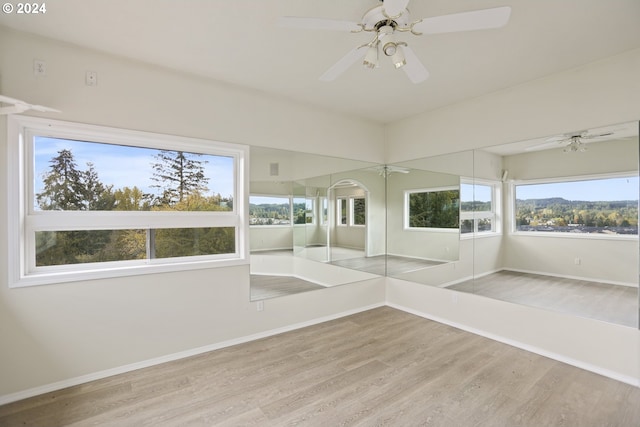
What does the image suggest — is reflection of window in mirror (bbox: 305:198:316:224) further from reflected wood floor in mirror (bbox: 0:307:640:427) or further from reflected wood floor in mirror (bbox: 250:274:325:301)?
reflected wood floor in mirror (bbox: 0:307:640:427)

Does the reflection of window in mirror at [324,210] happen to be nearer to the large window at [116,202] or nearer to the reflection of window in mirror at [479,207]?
the large window at [116,202]

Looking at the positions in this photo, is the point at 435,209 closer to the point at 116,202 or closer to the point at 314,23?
the point at 314,23

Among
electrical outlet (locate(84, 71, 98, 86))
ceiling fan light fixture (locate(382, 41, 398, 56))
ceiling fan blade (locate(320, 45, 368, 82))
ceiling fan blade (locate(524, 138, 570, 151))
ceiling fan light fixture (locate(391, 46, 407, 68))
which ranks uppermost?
electrical outlet (locate(84, 71, 98, 86))

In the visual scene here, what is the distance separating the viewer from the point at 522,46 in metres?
2.36

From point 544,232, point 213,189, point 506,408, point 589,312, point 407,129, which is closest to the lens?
point 506,408

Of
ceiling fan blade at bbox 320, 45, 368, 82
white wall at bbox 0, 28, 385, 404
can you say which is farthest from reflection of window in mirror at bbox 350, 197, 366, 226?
ceiling fan blade at bbox 320, 45, 368, 82

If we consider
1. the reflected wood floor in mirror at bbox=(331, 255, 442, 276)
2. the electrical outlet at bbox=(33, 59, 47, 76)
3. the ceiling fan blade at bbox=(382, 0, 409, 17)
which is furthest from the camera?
the reflected wood floor in mirror at bbox=(331, 255, 442, 276)

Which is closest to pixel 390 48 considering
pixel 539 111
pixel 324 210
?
pixel 539 111

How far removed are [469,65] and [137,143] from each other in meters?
3.06

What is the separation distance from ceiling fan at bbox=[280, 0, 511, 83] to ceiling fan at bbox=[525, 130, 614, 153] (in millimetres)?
1710

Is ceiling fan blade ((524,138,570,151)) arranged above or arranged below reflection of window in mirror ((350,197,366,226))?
above

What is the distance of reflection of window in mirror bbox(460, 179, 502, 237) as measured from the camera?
10.4 ft

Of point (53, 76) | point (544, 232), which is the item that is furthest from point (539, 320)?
point (53, 76)

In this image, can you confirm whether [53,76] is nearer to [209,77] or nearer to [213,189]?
[209,77]
